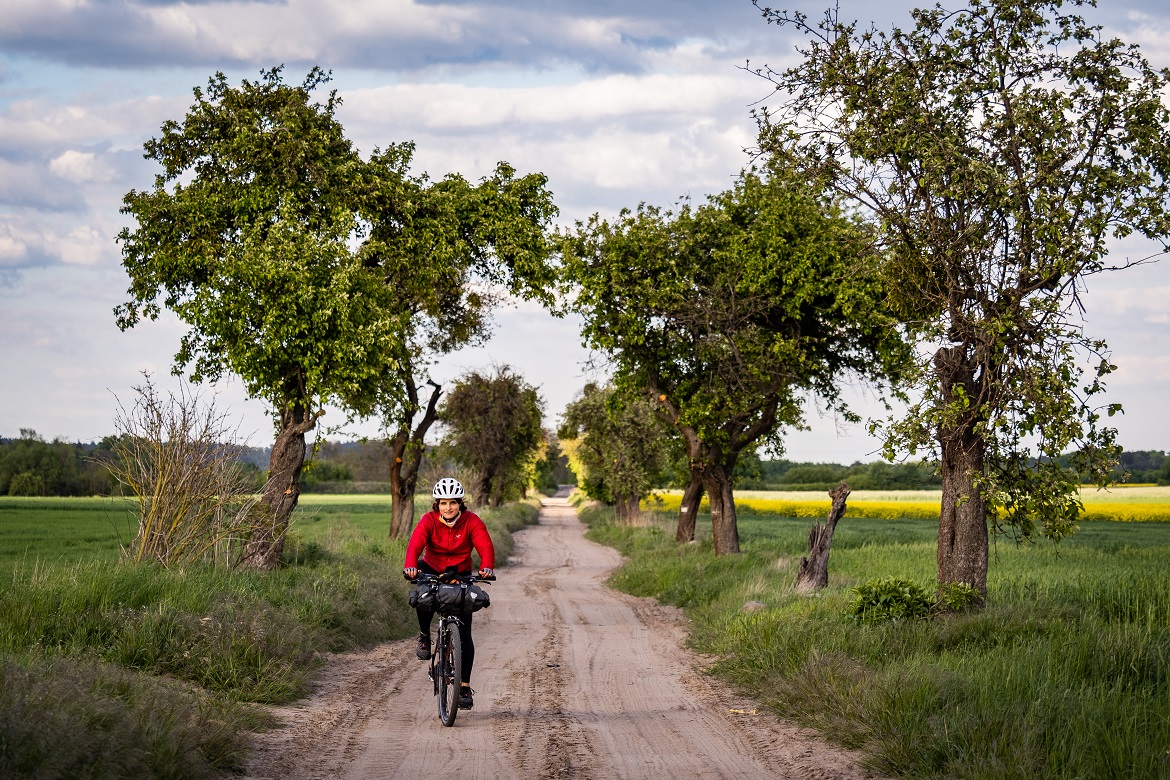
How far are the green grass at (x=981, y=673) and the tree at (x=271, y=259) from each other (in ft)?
27.0

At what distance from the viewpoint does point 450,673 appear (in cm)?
874

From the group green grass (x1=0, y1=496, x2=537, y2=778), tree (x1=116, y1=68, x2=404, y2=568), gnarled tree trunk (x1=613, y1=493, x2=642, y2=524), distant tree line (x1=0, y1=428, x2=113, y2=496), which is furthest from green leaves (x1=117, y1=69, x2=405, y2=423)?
distant tree line (x1=0, y1=428, x2=113, y2=496)

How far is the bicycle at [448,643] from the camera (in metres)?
8.65

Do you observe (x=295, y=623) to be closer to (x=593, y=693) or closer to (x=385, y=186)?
(x=593, y=693)

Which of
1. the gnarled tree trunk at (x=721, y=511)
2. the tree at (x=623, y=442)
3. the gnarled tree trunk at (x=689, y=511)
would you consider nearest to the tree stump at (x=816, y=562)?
the gnarled tree trunk at (x=721, y=511)

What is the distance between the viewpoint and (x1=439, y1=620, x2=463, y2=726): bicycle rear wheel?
28.2ft

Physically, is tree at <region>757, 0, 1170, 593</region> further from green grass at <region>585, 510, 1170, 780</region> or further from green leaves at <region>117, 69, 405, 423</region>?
green leaves at <region>117, 69, 405, 423</region>

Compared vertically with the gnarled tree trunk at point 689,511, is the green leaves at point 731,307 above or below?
above

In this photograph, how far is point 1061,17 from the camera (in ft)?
38.1

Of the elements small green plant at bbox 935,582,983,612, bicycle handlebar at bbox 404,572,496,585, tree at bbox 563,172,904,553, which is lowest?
small green plant at bbox 935,582,983,612

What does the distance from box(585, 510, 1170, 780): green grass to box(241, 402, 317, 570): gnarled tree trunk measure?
726 centimetres

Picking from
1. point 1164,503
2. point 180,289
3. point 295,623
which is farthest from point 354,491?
point 295,623

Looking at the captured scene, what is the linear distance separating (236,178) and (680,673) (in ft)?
47.9

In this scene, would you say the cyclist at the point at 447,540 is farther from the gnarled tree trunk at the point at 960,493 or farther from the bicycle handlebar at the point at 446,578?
the gnarled tree trunk at the point at 960,493
